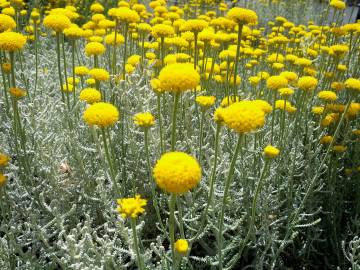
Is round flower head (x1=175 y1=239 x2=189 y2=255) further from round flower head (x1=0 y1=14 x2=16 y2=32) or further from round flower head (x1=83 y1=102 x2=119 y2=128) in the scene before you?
round flower head (x1=0 y1=14 x2=16 y2=32)

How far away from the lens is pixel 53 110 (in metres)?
2.92

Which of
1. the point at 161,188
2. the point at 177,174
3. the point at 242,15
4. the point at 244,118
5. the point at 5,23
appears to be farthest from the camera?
the point at 5,23

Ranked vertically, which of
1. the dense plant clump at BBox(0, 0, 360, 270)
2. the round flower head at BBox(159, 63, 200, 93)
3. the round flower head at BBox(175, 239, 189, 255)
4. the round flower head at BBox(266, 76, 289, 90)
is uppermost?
the round flower head at BBox(159, 63, 200, 93)

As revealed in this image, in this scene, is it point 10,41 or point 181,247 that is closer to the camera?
point 181,247

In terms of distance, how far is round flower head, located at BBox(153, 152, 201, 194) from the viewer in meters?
1.10

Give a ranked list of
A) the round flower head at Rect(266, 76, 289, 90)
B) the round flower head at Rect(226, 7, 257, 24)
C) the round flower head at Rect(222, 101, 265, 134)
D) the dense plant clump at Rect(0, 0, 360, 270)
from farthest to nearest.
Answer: the round flower head at Rect(266, 76, 289, 90) → the round flower head at Rect(226, 7, 257, 24) → the dense plant clump at Rect(0, 0, 360, 270) → the round flower head at Rect(222, 101, 265, 134)

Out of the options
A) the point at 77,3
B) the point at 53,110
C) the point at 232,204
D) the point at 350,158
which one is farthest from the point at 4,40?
the point at 77,3

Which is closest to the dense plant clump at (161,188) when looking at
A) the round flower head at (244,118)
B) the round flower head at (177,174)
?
the round flower head at (244,118)

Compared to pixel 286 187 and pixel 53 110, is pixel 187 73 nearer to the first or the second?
pixel 286 187

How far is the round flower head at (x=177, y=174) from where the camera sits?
1099 millimetres

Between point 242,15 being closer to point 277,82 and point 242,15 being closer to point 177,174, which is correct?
point 277,82

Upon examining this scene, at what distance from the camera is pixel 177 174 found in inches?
43.3

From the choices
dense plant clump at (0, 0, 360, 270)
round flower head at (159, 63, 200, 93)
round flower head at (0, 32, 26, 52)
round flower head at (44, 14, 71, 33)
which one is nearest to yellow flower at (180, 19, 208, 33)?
dense plant clump at (0, 0, 360, 270)

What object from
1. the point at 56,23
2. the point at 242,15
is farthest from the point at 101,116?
the point at 56,23
